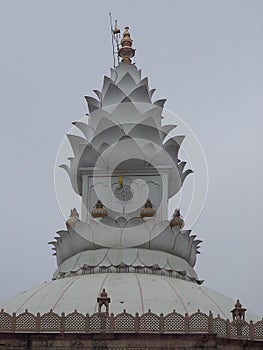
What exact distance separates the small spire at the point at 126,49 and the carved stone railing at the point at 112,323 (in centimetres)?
1658

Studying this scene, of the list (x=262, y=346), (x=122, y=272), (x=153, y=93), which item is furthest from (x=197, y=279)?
(x=153, y=93)

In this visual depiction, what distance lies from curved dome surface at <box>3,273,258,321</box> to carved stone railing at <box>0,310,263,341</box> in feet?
3.68

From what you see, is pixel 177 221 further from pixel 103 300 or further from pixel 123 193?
pixel 103 300

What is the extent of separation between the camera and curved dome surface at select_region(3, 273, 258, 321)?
86.8 feet

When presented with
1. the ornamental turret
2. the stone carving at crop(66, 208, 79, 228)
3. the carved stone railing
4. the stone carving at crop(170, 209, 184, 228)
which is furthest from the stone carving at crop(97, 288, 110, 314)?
the stone carving at crop(170, 209, 184, 228)

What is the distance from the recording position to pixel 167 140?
35094mm

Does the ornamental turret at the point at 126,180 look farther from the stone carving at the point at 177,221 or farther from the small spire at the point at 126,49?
the small spire at the point at 126,49

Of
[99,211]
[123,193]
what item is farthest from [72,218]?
[123,193]

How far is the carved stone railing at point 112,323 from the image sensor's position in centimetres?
2488

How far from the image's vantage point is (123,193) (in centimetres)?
3347

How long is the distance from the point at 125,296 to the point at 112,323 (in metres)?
2.18

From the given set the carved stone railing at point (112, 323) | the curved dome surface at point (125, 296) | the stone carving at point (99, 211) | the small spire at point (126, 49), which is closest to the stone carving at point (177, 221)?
the stone carving at point (99, 211)

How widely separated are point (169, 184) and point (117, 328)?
1139 cm

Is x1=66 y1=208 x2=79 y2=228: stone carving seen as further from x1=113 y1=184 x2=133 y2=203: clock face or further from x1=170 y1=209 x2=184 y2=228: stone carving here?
x1=170 y1=209 x2=184 y2=228: stone carving
